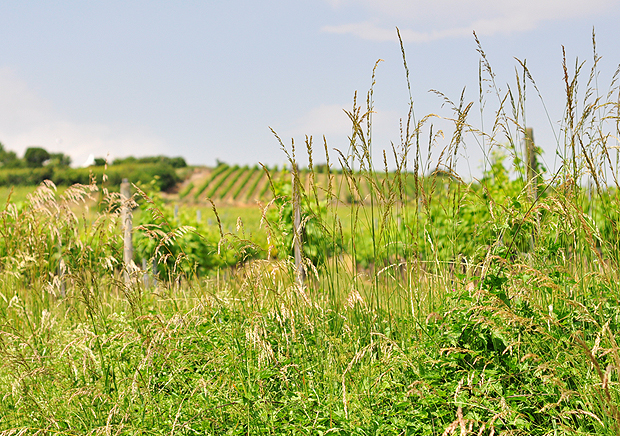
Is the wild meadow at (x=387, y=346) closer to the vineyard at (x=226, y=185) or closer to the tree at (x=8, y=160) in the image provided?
the vineyard at (x=226, y=185)

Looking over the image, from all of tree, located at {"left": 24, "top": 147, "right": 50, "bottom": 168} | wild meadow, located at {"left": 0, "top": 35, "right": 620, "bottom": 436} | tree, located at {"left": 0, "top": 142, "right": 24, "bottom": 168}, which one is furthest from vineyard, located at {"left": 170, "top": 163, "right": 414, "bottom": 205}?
wild meadow, located at {"left": 0, "top": 35, "right": 620, "bottom": 436}

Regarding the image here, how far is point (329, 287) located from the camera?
8.78ft

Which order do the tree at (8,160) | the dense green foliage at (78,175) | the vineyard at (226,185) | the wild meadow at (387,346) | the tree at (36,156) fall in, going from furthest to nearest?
1. the tree at (36,156)
2. the tree at (8,160)
3. the dense green foliage at (78,175)
4. the vineyard at (226,185)
5. the wild meadow at (387,346)

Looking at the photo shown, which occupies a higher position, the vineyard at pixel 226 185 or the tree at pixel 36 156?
the tree at pixel 36 156

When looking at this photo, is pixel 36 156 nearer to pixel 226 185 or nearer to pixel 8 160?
pixel 8 160

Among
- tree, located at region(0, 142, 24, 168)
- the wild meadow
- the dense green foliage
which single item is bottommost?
the wild meadow

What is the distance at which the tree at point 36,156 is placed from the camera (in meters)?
67.7

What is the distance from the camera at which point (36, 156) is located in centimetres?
6869

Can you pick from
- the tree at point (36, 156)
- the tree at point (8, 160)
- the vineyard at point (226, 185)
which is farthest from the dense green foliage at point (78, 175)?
the tree at point (36, 156)

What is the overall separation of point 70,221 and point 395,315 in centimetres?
233

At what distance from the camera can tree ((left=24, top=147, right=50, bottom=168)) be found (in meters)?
67.7

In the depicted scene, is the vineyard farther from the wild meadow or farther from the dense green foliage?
the wild meadow

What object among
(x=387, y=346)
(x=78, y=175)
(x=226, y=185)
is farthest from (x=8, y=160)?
(x=387, y=346)

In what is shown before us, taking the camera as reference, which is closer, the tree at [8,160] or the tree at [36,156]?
the tree at [8,160]
